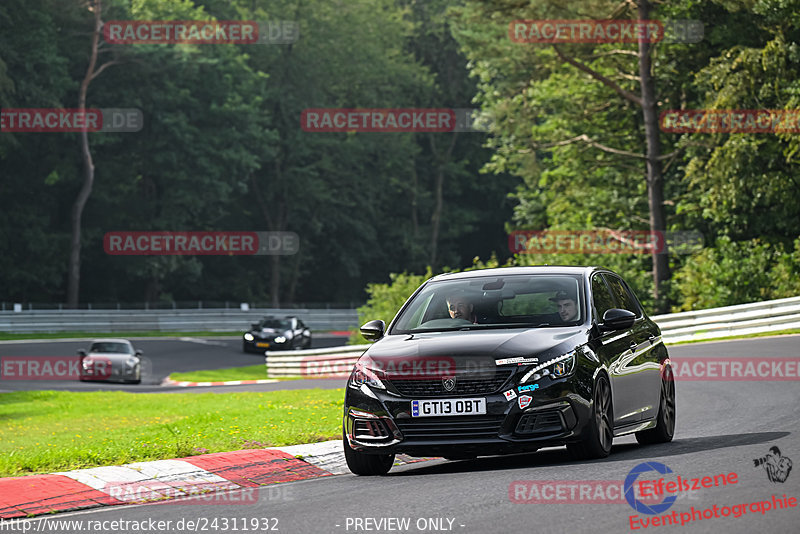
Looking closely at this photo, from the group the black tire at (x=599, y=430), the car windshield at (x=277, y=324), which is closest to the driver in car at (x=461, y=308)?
the black tire at (x=599, y=430)

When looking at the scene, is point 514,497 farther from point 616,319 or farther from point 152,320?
point 152,320

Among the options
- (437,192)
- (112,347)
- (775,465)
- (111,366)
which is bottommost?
(111,366)

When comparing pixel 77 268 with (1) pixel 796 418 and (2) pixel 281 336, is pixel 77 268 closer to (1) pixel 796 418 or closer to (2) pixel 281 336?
(2) pixel 281 336

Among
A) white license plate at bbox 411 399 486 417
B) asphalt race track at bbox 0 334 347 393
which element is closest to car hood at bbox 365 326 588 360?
white license plate at bbox 411 399 486 417

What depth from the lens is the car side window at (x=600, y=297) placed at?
36.2ft

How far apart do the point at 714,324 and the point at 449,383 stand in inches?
799

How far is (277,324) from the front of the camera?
168 ft

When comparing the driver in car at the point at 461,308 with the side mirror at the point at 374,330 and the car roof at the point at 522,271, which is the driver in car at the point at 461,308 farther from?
the side mirror at the point at 374,330

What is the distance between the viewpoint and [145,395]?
1067 inches

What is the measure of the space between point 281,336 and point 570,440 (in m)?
40.9

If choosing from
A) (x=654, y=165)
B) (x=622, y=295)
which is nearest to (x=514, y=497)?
(x=622, y=295)

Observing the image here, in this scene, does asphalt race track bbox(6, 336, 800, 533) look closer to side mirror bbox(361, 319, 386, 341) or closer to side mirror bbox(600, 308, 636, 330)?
side mirror bbox(600, 308, 636, 330)

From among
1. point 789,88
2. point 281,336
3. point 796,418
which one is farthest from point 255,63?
point 796,418

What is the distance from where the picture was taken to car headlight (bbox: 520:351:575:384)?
31.5 ft
